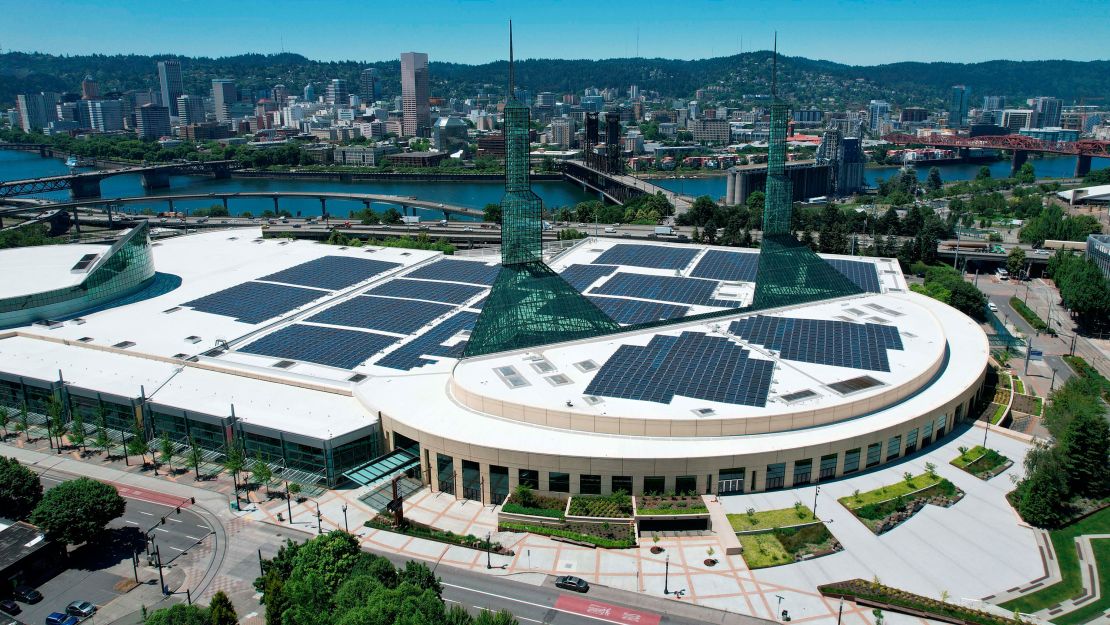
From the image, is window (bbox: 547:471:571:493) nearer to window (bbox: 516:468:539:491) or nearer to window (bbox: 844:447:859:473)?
window (bbox: 516:468:539:491)

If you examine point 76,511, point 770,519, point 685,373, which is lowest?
point 770,519

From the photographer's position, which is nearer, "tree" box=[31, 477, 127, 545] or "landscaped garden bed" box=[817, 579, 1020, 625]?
"landscaped garden bed" box=[817, 579, 1020, 625]

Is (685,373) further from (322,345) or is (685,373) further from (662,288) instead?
(322,345)

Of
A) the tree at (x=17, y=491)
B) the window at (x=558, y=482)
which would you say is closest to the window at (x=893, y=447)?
the window at (x=558, y=482)

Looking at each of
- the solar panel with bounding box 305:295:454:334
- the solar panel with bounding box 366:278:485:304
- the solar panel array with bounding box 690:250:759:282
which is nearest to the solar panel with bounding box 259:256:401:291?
the solar panel with bounding box 366:278:485:304

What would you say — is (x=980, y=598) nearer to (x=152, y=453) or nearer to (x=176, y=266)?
(x=152, y=453)

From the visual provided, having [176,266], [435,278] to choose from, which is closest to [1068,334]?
[435,278]

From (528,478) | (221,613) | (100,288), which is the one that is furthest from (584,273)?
(221,613)
